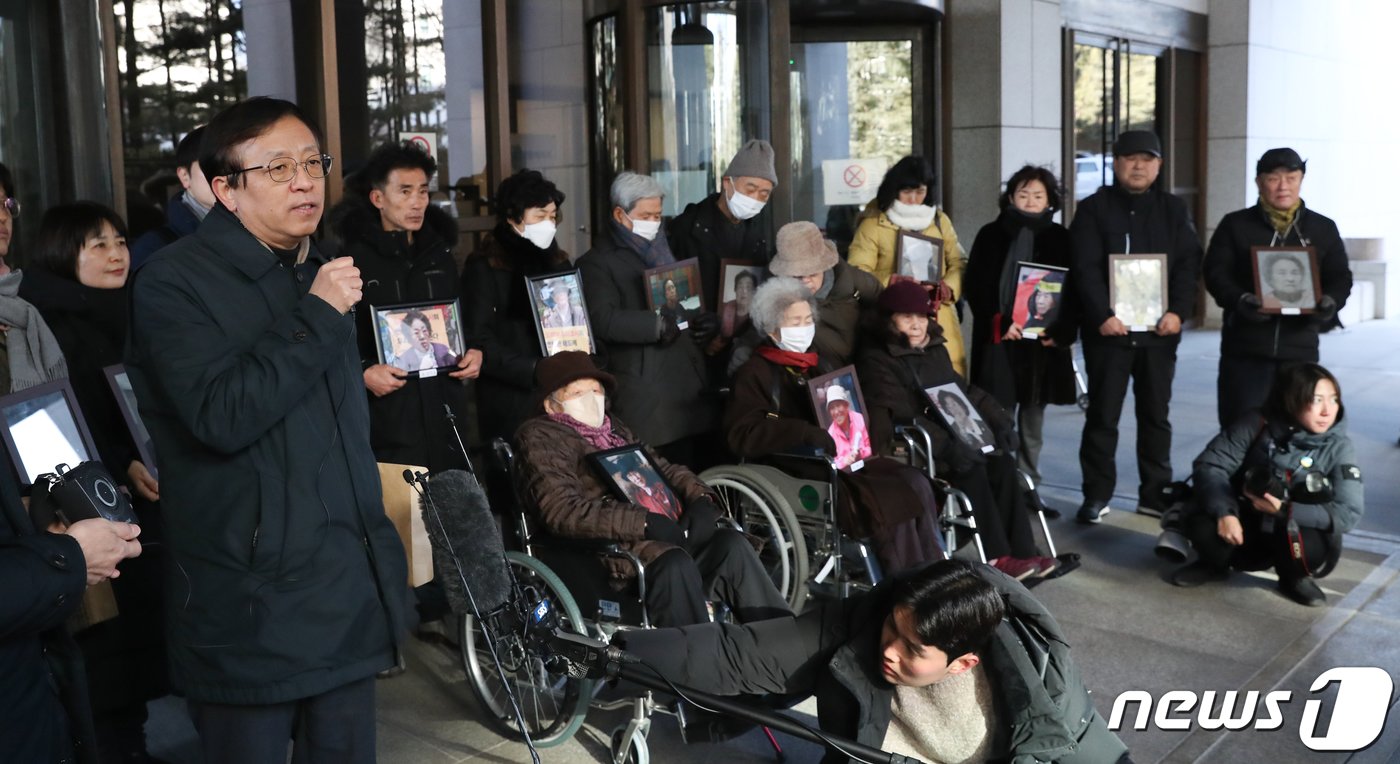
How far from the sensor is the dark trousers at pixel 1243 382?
21.7 feet

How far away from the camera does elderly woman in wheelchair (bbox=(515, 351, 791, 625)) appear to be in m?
4.17

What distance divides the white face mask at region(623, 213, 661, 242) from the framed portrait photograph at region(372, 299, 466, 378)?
1054mm

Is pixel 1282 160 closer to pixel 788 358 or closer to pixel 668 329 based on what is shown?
pixel 788 358

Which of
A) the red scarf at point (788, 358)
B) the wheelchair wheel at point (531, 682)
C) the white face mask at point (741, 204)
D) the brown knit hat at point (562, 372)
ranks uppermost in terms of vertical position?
the white face mask at point (741, 204)

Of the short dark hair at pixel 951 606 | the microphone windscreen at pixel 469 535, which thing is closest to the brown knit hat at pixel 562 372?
the microphone windscreen at pixel 469 535

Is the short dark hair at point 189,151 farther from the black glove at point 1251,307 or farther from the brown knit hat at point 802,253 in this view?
the black glove at point 1251,307

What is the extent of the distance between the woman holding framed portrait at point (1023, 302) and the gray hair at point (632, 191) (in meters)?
1.94

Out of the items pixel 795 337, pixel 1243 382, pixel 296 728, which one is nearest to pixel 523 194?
pixel 795 337

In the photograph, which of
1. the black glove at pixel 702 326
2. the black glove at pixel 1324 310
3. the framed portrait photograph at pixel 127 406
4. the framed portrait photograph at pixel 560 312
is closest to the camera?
the framed portrait photograph at pixel 127 406

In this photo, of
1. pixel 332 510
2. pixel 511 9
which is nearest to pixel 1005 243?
pixel 511 9

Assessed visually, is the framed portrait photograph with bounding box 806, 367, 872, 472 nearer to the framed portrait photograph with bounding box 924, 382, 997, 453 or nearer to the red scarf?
the red scarf

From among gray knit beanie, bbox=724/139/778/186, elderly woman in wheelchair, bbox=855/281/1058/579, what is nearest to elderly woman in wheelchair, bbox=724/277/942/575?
elderly woman in wheelchair, bbox=855/281/1058/579

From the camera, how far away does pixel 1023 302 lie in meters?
6.61

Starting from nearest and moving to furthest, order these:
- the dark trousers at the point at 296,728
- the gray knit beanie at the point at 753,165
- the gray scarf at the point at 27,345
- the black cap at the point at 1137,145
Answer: the dark trousers at the point at 296,728, the gray scarf at the point at 27,345, the gray knit beanie at the point at 753,165, the black cap at the point at 1137,145
